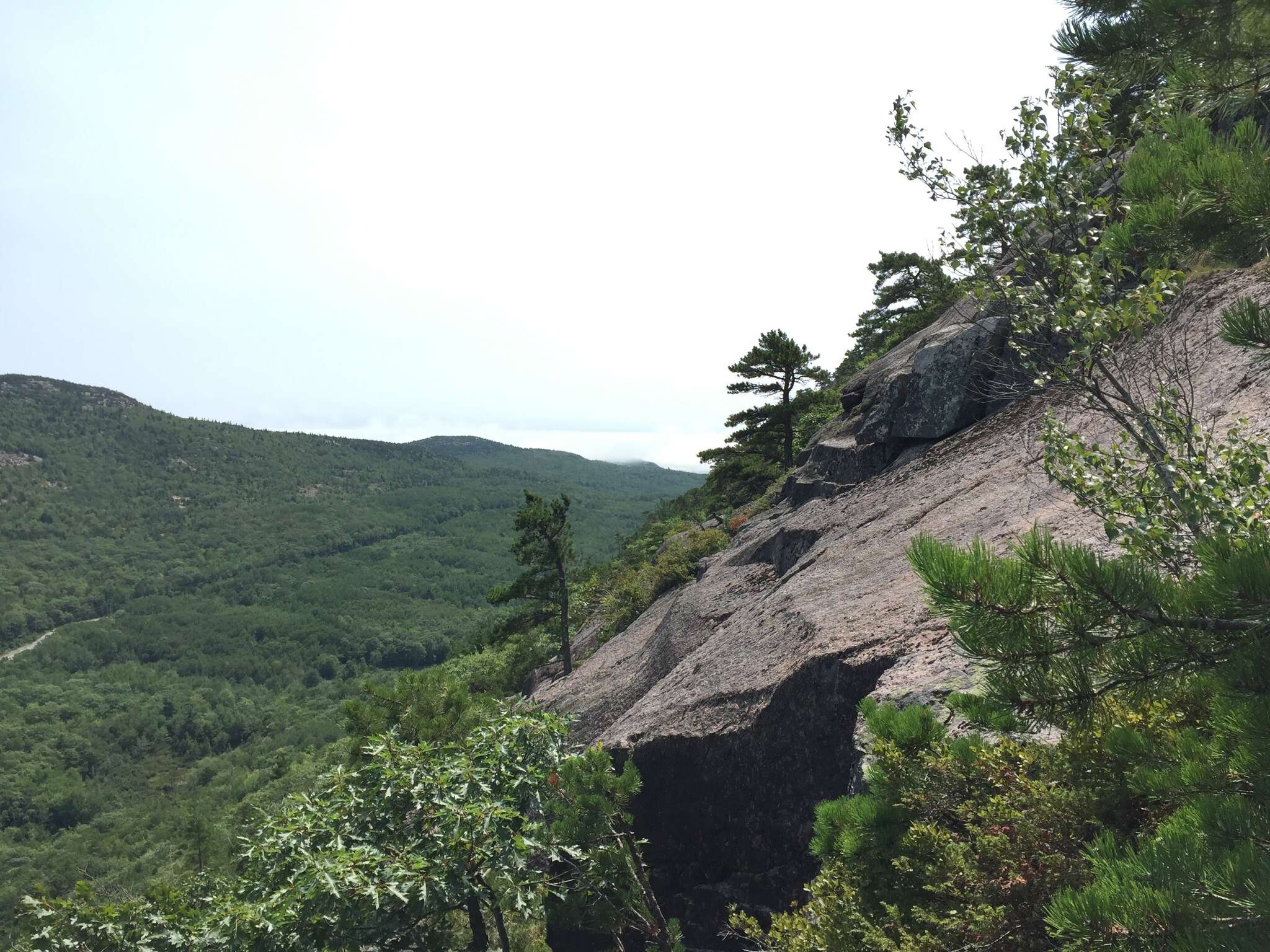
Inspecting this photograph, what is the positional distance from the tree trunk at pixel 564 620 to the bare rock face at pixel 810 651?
10.4 m

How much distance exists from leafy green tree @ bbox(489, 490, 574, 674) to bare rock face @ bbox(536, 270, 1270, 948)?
11082 millimetres

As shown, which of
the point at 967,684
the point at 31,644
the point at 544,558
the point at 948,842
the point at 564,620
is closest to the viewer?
the point at 948,842

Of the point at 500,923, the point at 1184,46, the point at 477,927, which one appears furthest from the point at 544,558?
the point at 1184,46

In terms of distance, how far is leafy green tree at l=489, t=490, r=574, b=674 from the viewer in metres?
24.1

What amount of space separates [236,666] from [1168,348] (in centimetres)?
20156

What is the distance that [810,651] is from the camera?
7.43 meters

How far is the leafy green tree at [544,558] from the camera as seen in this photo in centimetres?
2406

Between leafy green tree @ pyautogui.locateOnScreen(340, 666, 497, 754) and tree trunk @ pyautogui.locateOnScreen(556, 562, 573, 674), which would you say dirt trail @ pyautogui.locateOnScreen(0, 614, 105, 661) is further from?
leafy green tree @ pyautogui.locateOnScreen(340, 666, 497, 754)

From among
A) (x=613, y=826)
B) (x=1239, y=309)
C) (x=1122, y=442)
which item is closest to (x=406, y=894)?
(x=613, y=826)

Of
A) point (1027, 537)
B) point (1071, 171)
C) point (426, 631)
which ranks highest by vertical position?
point (1071, 171)

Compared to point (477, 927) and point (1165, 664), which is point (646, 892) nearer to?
point (477, 927)

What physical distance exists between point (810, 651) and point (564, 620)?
17.8 meters

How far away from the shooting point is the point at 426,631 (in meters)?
170

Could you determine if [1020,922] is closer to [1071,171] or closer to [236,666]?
[1071,171]
